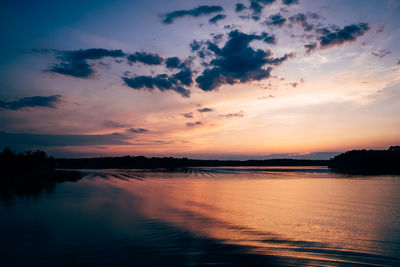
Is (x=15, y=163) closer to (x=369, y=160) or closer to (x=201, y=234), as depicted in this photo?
(x=201, y=234)

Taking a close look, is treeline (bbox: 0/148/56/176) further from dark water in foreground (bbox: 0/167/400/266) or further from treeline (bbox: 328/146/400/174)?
treeline (bbox: 328/146/400/174)

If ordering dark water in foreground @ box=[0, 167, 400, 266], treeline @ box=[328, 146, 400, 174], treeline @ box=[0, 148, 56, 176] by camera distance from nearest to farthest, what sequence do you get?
dark water in foreground @ box=[0, 167, 400, 266]
treeline @ box=[0, 148, 56, 176]
treeline @ box=[328, 146, 400, 174]

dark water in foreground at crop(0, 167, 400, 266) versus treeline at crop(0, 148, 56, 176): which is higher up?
treeline at crop(0, 148, 56, 176)

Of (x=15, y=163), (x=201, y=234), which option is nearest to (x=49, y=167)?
(x=15, y=163)

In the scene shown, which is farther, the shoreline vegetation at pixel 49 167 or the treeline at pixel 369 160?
the treeline at pixel 369 160

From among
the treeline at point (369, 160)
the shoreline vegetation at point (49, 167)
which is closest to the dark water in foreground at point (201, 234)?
the shoreline vegetation at point (49, 167)

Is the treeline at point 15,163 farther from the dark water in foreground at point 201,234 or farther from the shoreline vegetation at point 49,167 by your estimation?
the dark water in foreground at point 201,234

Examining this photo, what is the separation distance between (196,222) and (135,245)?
6.02 meters

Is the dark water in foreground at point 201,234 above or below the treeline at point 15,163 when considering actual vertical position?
below

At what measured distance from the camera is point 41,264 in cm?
1054

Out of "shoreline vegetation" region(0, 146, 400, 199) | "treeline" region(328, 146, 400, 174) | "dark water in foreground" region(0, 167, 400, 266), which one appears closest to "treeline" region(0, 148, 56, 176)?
"shoreline vegetation" region(0, 146, 400, 199)

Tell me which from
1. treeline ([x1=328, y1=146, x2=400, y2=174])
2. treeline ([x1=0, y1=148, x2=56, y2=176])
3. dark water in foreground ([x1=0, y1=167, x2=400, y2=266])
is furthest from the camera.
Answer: treeline ([x1=328, y1=146, x2=400, y2=174])

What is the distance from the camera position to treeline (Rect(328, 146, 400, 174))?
112188 millimetres

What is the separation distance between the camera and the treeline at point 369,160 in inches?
4417
